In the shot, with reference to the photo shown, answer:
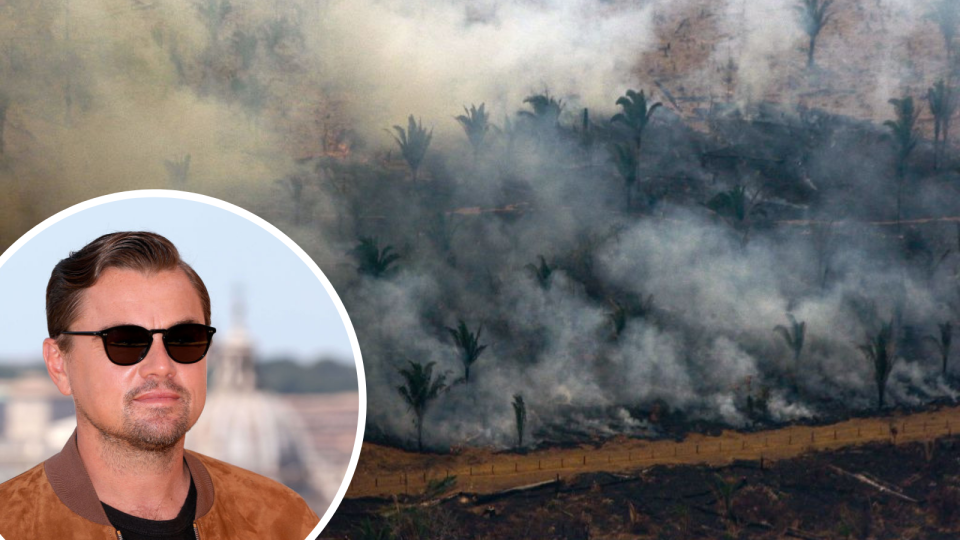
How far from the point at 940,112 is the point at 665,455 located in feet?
5.20

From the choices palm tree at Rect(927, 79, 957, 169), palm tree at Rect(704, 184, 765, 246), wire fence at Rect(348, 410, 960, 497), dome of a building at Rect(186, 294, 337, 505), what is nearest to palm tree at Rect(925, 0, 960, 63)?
palm tree at Rect(927, 79, 957, 169)

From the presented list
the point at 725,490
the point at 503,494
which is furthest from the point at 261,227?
the point at 725,490

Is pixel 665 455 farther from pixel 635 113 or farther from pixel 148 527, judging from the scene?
pixel 148 527

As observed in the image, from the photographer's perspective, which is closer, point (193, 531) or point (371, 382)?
point (193, 531)

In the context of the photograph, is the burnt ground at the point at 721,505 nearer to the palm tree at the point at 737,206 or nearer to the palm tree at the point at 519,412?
the palm tree at the point at 519,412

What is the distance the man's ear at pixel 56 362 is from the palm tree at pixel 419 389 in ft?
4.37

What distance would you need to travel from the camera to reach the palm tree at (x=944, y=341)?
3.52m

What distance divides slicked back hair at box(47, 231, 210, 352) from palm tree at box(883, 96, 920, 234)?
8.48 feet

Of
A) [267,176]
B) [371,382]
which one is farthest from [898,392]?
[267,176]

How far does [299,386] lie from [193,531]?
0.66 metres

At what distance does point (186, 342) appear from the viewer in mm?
2158

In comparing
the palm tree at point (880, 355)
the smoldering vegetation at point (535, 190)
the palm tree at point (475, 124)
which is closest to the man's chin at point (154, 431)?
the smoldering vegetation at point (535, 190)

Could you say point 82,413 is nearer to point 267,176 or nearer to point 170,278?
point 170,278

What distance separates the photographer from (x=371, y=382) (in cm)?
336
